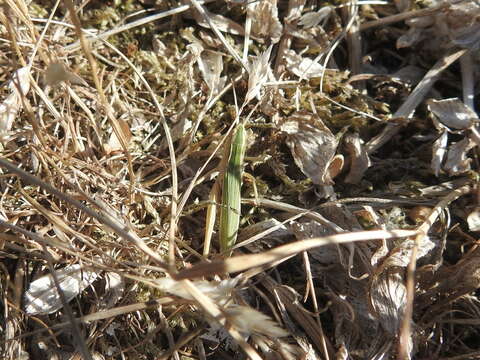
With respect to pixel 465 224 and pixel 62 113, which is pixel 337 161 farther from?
pixel 62 113

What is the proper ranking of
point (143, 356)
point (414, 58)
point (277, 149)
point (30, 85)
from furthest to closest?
point (414, 58) → point (277, 149) → point (30, 85) → point (143, 356)

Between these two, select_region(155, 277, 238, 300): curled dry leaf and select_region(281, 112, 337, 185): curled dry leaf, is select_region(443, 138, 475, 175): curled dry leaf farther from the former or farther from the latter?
select_region(155, 277, 238, 300): curled dry leaf

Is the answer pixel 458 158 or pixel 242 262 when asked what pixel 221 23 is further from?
pixel 242 262

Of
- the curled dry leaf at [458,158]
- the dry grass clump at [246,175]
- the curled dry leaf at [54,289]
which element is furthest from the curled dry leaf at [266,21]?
the curled dry leaf at [54,289]

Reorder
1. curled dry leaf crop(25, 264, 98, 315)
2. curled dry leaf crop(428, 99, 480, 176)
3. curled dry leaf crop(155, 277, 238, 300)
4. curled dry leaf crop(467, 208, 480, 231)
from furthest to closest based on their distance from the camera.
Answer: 1. curled dry leaf crop(428, 99, 480, 176)
2. curled dry leaf crop(467, 208, 480, 231)
3. curled dry leaf crop(25, 264, 98, 315)
4. curled dry leaf crop(155, 277, 238, 300)

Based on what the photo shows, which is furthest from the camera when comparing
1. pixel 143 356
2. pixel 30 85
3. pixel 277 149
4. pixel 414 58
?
pixel 414 58

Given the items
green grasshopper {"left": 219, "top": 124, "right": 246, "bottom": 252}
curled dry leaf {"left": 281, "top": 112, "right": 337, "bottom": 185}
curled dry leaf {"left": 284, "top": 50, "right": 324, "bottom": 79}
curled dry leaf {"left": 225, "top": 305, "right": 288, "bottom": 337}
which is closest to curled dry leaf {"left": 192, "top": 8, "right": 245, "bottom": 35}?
curled dry leaf {"left": 284, "top": 50, "right": 324, "bottom": 79}

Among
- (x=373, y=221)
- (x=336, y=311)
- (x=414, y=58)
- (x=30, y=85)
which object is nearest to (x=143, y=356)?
(x=336, y=311)
